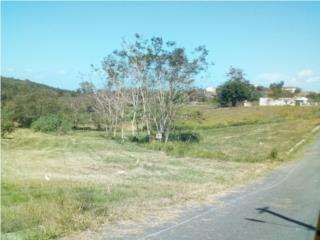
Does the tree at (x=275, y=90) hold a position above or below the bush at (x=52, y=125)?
above

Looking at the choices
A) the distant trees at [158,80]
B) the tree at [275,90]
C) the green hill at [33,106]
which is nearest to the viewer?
the distant trees at [158,80]

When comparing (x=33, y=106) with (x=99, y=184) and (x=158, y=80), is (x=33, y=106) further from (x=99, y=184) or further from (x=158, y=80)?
(x=99, y=184)

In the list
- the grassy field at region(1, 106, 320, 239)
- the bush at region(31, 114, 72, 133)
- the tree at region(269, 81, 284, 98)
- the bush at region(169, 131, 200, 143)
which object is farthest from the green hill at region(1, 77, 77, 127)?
the tree at region(269, 81, 284, 98)

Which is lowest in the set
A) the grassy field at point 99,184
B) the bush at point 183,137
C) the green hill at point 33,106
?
the grassy field at point 99,184

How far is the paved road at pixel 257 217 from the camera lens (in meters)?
8.77

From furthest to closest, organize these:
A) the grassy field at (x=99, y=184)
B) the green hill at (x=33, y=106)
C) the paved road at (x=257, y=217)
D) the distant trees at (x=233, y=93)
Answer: the distant trees at (x=233, y=93), the green hill at (x=33, y=106), the grassy field at (x=99, y=184), the paved road at (x=257, y=217)

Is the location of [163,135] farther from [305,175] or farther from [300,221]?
[300,221]

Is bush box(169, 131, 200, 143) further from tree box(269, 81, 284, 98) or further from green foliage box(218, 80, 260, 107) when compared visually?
tree box(269, 81, 284, 98)

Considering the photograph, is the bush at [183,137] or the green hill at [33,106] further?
the green hill at [33,106]

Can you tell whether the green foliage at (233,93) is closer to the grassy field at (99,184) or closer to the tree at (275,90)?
the tree at (275,90)

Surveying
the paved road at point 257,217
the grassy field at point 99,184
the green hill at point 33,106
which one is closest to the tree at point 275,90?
the green hill at point 33,106

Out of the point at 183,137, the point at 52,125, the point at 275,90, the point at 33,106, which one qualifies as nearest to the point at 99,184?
the point at 183,137

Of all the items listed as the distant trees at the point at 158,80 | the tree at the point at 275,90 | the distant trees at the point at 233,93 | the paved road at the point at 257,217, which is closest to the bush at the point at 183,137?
the distant trees at the point at 158,80

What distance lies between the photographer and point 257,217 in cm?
1053
